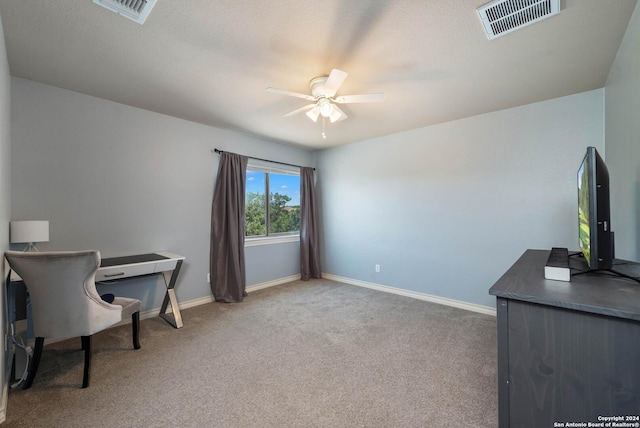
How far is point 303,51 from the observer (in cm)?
189

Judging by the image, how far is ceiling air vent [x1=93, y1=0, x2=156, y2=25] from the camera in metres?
1.49

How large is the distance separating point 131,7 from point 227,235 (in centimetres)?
260

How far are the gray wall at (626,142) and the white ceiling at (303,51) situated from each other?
0.14 m

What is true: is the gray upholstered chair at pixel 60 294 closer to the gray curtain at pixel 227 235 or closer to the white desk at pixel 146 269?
the white desk at pixel 146 269

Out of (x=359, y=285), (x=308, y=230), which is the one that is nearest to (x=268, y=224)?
(x=308, y=230)

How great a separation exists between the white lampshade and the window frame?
220cm

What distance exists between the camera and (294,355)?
7.34 feet

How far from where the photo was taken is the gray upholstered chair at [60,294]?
172 centimetres

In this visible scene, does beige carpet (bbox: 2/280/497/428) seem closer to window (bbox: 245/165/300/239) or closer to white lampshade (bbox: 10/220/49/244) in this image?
white lampshade (bbox: 10/220/49/244)

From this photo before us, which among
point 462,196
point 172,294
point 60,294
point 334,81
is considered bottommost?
point 172,294

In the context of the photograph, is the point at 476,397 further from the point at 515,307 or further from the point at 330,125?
the point at 330,125

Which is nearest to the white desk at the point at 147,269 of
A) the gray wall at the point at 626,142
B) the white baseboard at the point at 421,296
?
the white baseboard at the point at 421,296

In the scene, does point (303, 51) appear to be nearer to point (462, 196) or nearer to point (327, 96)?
point (327, 96)

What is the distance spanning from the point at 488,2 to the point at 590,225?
1.31 meters
